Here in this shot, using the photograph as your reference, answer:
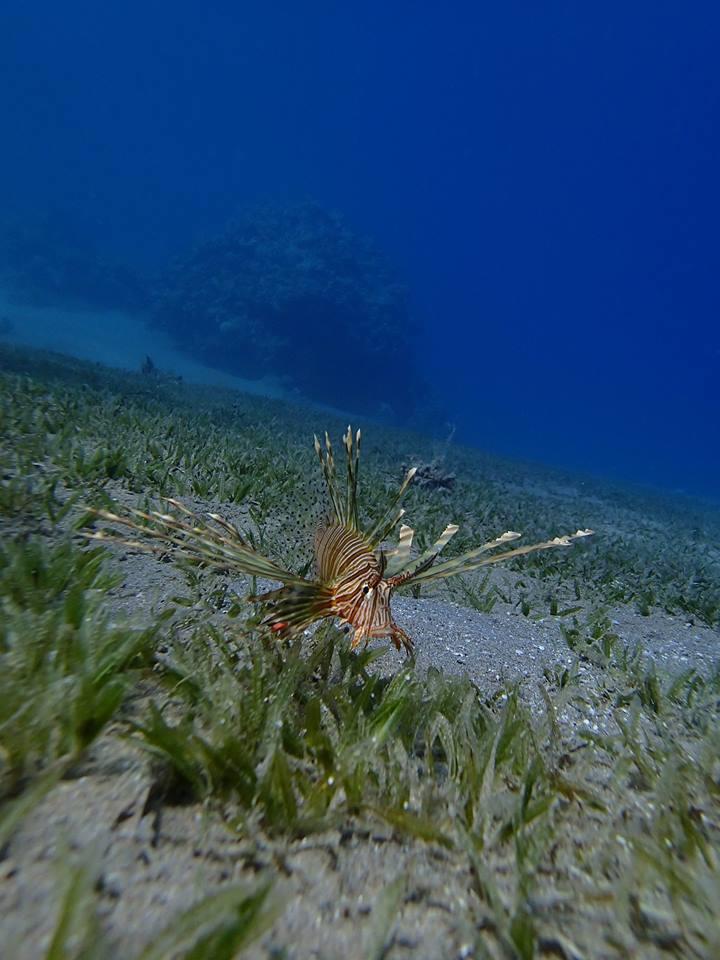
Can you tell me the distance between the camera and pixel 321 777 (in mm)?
1424

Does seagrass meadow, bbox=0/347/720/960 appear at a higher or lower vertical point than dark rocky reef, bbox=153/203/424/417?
lower

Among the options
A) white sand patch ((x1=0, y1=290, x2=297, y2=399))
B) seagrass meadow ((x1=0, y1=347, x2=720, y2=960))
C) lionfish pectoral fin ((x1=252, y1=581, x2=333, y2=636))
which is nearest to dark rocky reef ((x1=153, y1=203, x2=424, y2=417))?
white sand patch ((x1=0, y1=290, x2=297, y2=399))

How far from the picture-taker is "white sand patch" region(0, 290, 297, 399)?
81.6 ft

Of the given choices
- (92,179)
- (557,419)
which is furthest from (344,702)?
(557,419)

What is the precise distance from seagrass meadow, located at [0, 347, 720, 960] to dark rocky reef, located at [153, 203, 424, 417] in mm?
30883

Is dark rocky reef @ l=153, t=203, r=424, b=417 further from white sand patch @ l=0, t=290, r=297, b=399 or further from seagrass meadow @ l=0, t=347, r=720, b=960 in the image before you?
seagrass meadow @ l=0, t=347, r=720, b=960

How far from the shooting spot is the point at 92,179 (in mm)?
66562

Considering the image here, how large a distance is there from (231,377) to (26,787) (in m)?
31.3

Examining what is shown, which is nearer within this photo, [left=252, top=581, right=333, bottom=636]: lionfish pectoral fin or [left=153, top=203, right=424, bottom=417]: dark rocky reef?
[left=252, top=581, right=333, bottom=636]: lionfish pectoral fin

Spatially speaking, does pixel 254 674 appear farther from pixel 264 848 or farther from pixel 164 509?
pixel 164 509

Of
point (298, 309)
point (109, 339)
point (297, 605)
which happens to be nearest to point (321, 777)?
point (297, 605)

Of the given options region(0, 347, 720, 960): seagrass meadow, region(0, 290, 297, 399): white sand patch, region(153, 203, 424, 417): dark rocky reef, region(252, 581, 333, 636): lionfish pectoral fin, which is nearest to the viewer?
region(0, 347, 720, 960): seagrass meadow

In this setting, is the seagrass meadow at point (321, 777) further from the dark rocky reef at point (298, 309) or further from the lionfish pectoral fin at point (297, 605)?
the dark rocky reef at point (298, 309)

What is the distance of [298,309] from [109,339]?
39.8 feet
